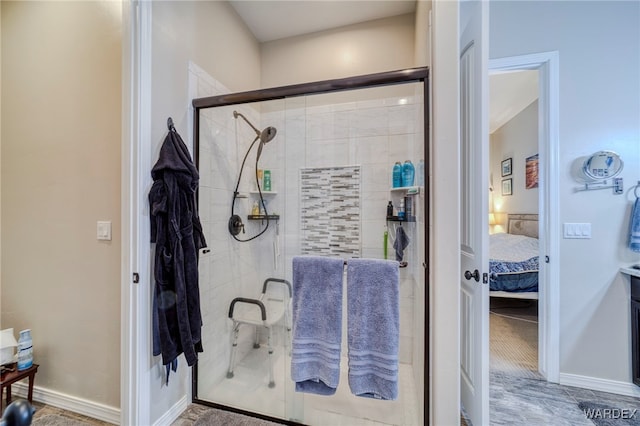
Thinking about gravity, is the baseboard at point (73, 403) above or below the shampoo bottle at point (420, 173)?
below

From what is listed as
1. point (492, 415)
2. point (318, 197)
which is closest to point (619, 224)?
point (492, 415)

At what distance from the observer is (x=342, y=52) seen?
2.48 m

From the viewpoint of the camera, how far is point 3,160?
5.87ft

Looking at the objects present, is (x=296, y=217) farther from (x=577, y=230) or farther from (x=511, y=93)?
(x=511, y=93)

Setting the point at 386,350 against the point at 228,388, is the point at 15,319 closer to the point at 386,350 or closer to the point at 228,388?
the point at 228,388

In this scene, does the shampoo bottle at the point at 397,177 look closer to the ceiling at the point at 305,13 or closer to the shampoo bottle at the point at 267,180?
the shampoo bottle at the point at 267,180

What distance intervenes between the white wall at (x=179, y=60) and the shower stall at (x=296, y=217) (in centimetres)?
11

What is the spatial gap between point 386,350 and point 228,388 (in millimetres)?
1216

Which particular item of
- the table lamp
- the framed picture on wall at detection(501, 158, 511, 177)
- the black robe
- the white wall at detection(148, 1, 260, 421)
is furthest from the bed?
the table lamp

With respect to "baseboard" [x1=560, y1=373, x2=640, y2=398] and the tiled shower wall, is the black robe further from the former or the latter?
"baseboard" [x1=560, y1=373, x2=640, y2=398]

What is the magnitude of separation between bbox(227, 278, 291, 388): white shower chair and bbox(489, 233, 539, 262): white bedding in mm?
2841

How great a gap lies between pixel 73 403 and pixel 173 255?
123 centimetres

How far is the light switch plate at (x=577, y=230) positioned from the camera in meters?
1.87

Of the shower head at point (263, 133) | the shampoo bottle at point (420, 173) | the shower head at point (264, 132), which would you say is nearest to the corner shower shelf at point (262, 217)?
the shower head at point (263, 133)
